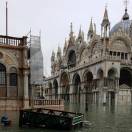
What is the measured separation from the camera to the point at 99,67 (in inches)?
3278

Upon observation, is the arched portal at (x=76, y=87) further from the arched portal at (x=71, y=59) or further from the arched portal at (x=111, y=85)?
the arched portal at (x=111, y=85)

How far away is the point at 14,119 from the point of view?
104 feet

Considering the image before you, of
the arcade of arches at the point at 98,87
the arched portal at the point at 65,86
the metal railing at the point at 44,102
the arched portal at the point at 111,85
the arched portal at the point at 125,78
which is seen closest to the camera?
the metal railing at the point at 44,102

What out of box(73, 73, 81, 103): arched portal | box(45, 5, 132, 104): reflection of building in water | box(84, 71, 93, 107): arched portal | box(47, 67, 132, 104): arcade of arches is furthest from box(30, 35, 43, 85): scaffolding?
box(73, 73, 81, 103): arched portal

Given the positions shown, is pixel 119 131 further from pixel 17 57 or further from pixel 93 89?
pixel 93 89

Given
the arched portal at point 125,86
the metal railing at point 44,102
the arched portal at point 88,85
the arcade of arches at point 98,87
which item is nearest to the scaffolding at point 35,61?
the metal railing at point 44,102

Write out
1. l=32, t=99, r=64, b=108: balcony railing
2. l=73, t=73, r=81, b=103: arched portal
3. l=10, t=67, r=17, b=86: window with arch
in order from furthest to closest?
l=73, t=73, r=81, b=103: arched portal
l=32, t=99, r=64, b=108: balcony railing
l=10, t=67, r=17, b=86: window with arch

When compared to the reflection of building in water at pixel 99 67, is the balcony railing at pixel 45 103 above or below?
below

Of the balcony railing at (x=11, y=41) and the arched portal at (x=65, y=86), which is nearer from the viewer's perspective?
the balcony railing at (x=11, y=41)

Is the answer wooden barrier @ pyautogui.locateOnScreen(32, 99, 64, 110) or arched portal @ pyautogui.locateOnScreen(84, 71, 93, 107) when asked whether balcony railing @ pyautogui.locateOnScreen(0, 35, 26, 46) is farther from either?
arched portal @ pyautogui.locateOnScreen(84, 71, 93, 107)

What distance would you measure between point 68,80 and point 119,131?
3108 inches

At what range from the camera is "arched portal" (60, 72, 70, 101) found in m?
109

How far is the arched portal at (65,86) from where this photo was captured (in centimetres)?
10895

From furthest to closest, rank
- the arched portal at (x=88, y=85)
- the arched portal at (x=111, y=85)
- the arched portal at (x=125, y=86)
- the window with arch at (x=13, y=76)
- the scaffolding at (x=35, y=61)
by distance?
1. the arched portal at (x=88, y=85)
2. the arched portal at (x=125, y=86)
3. the arched portal at (x=111, y=85)
4. the scaffolding at (x=35, y=61)
5. the window with arch at (x=13, y=76)
